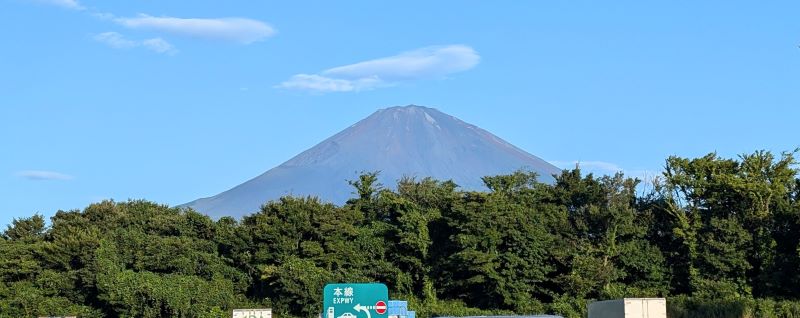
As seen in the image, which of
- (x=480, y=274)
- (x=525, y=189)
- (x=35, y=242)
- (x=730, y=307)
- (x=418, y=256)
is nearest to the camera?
(x=730, y=307)

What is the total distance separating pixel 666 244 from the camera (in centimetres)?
5847

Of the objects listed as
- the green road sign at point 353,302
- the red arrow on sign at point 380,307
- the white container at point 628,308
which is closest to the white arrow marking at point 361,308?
the green road sign at point 353,302

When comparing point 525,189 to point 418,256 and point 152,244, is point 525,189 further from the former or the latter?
point 152,244

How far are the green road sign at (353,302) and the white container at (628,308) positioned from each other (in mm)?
13964

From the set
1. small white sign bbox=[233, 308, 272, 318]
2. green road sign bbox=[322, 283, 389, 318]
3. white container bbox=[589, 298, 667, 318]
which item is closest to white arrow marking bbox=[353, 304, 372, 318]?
green road sign bbox=[322, 283, 389, 318]

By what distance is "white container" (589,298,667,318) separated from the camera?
88.0 feet

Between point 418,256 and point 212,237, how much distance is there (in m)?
12.9

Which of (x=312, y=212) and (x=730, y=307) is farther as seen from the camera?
(x=312, y=212)

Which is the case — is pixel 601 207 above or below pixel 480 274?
above

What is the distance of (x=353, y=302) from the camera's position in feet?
45.6

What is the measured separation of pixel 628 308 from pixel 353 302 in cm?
1437

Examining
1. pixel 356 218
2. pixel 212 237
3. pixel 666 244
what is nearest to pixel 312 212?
pixel 356 218

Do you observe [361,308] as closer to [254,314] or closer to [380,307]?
[380,307]

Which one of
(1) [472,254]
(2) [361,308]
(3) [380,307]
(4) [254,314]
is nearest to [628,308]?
(4) [254,314]
